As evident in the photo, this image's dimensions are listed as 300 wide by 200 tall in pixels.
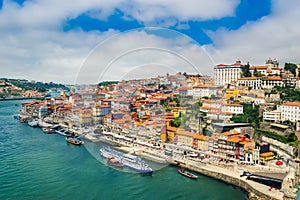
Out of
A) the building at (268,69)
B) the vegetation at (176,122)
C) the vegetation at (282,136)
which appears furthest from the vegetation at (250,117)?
the building at (268,69)

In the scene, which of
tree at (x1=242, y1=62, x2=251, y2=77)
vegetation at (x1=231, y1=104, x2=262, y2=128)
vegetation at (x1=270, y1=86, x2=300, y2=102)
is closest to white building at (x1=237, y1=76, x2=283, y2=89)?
vegetation at (x1=270, y1=86, x2=300, y2=102)

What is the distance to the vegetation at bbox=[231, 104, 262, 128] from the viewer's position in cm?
610

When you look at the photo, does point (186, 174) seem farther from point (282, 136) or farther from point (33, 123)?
point (33, 123)

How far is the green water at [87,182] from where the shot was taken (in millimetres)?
3342

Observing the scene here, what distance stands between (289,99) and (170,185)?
482 centimetres

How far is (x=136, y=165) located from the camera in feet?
13.4

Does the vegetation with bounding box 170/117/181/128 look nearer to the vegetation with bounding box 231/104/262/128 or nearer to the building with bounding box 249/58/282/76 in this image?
the vegetation with bounding box 231/104/262/128

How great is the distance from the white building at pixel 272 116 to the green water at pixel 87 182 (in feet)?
9.31

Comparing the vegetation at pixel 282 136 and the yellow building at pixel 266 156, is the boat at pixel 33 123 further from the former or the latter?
the yellow building at pixel 266 156

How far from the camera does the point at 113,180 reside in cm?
372

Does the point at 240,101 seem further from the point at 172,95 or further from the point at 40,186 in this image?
the point at 40,186

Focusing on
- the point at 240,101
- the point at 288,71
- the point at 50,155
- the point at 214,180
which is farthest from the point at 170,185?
the point at 288,71

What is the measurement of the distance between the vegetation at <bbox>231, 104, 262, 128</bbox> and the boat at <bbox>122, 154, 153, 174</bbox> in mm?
2804

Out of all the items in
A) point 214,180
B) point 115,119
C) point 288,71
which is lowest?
point 214,180
